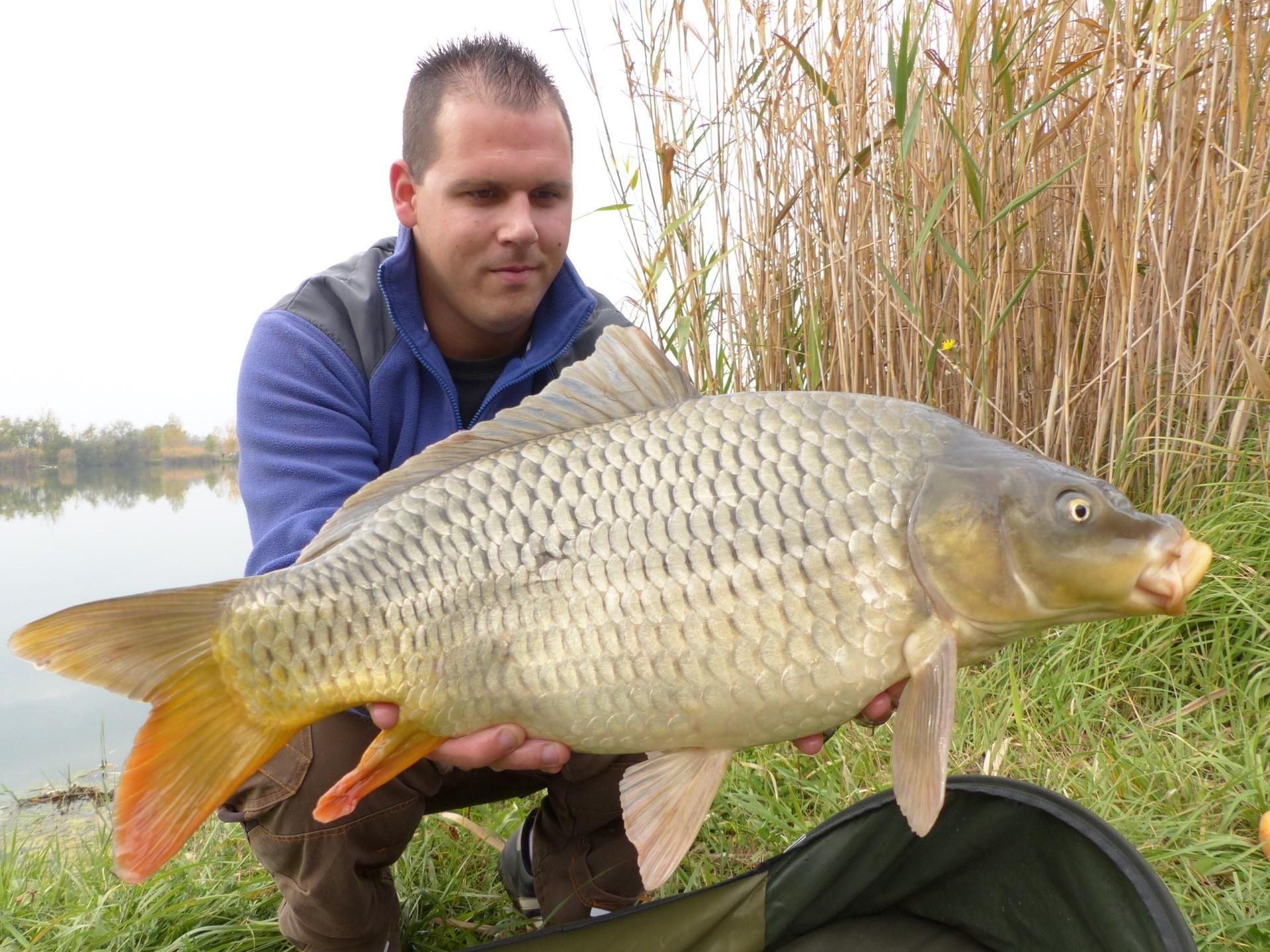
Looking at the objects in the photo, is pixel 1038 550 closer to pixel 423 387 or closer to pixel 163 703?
pixel 163 703

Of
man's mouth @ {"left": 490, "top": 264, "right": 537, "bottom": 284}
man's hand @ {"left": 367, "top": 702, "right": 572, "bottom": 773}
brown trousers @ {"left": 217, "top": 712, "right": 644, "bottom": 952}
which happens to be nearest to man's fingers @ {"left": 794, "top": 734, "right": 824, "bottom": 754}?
man's hand @ {"left": 367, "top": 702, "right": 572, "bottom": 773}

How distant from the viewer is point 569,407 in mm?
1148

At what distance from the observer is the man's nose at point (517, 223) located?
1521 millimetres

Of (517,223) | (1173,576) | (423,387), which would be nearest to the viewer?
(1173,576)

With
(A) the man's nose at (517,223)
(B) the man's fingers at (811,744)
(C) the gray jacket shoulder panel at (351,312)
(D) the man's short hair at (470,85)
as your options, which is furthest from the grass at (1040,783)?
(D) the man's short hair at (470,85)

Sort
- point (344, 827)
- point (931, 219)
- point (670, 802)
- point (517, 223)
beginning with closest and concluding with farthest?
point (670, 802) → point (344, 827) → point (517, 223) → point (931, 219)

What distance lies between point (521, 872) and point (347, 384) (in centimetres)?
79

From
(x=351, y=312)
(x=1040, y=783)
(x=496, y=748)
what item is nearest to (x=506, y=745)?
(x=496, y=748)

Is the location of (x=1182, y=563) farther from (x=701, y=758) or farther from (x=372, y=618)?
(x=372, y=618)

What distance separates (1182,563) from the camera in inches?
38.6

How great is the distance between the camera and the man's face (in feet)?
5.03

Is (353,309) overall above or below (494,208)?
below

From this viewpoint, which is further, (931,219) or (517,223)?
(931,219)

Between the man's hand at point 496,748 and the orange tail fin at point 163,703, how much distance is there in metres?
0.10
